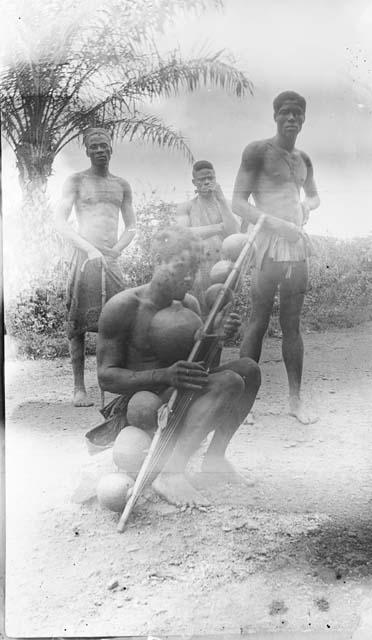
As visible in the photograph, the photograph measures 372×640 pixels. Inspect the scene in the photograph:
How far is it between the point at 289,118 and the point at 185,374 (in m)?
1.31

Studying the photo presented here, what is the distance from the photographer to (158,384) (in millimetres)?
3002

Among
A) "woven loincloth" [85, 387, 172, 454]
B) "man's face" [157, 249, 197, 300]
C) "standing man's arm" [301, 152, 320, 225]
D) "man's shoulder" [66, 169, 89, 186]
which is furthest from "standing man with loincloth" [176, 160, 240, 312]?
"woven loincloth" [85, 387, 172, 454]

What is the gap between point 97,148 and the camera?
3080 mm

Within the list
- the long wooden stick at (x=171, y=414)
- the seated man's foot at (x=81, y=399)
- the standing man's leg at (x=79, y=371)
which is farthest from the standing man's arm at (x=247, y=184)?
the seated man's foot at (x=81, y=399)

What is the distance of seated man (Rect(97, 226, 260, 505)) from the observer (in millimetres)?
2982

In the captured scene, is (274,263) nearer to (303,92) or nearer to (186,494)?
(303,92)

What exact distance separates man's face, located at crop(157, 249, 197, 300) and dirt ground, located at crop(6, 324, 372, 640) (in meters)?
0.40

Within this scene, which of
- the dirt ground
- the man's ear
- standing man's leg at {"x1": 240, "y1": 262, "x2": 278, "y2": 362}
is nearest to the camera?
the dirt ground

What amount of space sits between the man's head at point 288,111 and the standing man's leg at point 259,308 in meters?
Answer: 0.65

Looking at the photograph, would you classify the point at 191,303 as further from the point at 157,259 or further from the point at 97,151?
the point at 97,151

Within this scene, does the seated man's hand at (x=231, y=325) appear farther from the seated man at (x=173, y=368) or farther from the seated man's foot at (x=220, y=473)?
the seated man's foot at (x=220, y=473)

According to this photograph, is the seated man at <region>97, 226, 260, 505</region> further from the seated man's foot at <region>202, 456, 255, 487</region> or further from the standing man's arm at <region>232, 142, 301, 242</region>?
the standing man's arm at <region>232, 142, 301, 242</region>

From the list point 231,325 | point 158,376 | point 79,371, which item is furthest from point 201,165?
point 79,371

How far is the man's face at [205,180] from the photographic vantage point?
3076 millimetres
